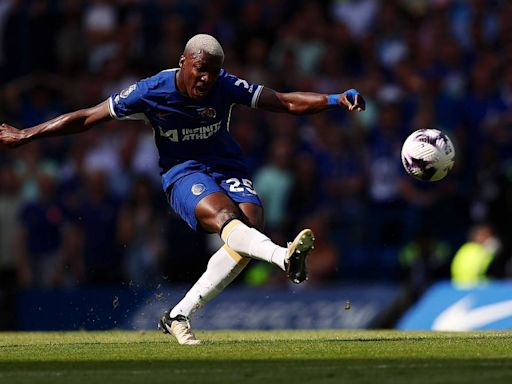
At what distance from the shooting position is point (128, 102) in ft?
38.8

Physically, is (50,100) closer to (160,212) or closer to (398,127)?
(160,212)

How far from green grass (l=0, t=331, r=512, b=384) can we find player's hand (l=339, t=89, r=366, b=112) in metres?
1.91

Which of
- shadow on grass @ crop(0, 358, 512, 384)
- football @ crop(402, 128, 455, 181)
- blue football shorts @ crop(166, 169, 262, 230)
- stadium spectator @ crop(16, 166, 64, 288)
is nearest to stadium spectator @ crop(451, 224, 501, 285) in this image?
football @ crop(402, 128, 455, 181)

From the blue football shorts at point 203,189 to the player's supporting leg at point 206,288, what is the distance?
40cm

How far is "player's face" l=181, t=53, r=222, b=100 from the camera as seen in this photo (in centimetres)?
1148

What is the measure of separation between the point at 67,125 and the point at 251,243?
1.96 m

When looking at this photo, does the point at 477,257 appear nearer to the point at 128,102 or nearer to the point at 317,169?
the point at 317,169

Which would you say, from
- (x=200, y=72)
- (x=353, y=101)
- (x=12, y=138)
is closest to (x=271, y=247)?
(x=353, y=101)

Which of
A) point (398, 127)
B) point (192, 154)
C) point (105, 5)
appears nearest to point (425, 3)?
point (398, 127)

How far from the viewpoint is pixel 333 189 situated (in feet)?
59.8

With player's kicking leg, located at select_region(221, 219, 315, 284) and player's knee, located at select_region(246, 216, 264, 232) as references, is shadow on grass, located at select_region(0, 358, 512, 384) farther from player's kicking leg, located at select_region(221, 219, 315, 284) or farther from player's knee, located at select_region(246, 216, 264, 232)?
player's knee, located at select_region(246, 216, 264, 232)

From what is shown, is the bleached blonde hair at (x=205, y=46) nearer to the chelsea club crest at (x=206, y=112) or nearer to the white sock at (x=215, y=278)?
the chelsea club crest at (x=206, y=112)

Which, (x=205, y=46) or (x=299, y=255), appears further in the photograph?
(x=205, y=46)

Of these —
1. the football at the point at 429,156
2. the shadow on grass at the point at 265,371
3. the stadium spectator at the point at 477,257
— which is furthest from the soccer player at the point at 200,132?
the stadium spectator at the point at 477,257
